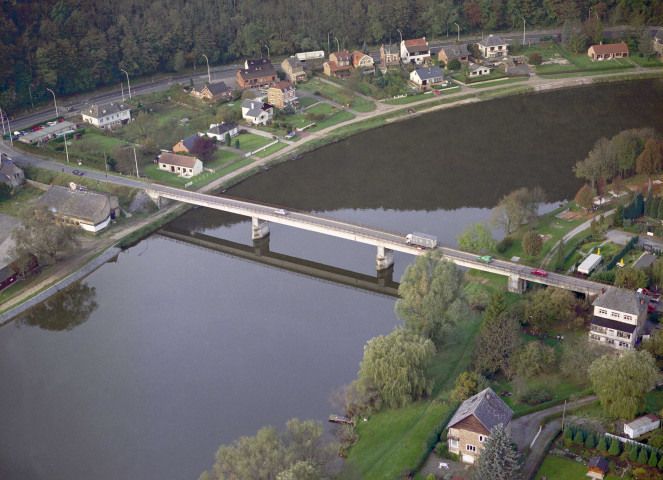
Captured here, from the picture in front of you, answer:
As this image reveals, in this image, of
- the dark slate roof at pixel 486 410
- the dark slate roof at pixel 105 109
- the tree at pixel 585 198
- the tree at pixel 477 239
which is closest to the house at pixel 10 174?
the dark slate roof at pixel 105 109

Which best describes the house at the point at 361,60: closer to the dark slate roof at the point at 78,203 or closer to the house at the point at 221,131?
the house at the point at 221,131

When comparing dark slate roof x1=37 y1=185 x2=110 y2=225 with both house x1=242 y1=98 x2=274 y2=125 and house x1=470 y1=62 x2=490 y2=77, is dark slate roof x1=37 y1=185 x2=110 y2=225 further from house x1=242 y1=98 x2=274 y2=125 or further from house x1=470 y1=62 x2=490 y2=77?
house x1=470 y1=62 x2=490 y2=77

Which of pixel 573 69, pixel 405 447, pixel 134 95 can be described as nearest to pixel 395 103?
pixel 573 69

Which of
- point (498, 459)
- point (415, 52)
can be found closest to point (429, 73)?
point (415, 52)

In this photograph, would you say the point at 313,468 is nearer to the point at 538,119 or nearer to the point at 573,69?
the point at 538,119

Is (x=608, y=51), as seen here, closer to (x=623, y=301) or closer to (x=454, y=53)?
(x=454, y=53)

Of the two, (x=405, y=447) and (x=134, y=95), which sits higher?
(x=134, y=95)

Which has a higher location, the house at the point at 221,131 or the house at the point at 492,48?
the house at the point at 492,48
